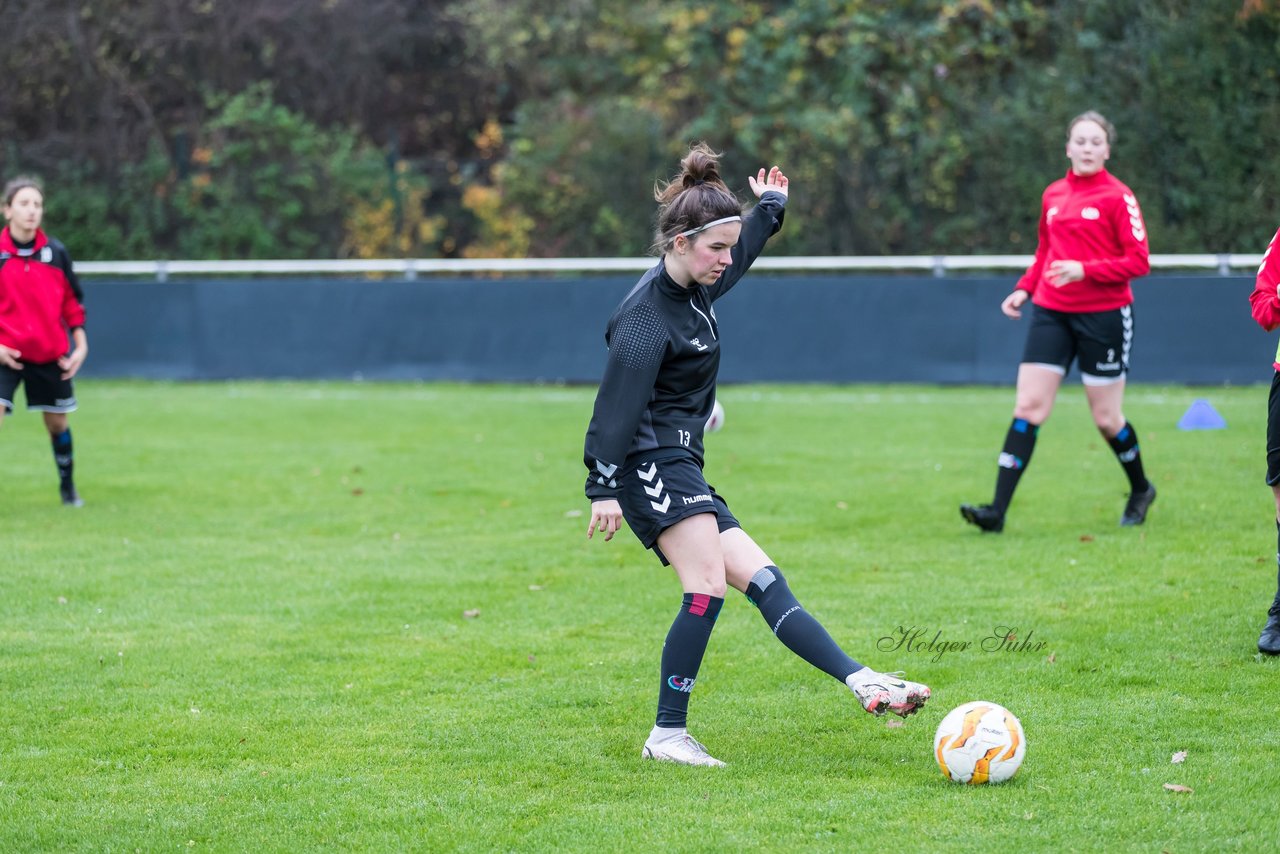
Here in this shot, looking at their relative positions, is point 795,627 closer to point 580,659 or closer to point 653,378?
point 653,378

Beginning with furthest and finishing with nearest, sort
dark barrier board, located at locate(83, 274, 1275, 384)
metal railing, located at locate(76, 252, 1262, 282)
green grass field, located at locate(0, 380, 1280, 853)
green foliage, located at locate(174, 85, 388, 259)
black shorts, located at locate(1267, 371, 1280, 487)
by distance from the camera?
green foliage, located at locate(174, 85, 388, 259) < metal railing, located at locate(76, 252, 1262, 282) < dark barrier board, located at locate(83, 274, 1275, 384) < black shorts, located at locate(1267, 371, 1280, 487) < green grass field, located at locate(0, 380, 1280, 853)

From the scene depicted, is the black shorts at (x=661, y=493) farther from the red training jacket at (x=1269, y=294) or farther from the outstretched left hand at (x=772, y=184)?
the red training jacket at (x=1269, y=294)

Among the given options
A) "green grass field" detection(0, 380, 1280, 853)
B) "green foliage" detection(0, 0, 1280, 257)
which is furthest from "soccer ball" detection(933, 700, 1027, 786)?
"green foliage" detection(0, 0, 1280, 257)

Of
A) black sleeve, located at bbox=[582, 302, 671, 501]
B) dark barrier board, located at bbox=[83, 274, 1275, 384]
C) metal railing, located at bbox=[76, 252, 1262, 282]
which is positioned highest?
Answer: black sleeve, located at bbox=[582, 302, 671, 501]

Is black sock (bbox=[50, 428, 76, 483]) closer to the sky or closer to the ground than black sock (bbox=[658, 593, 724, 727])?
closer to the ground

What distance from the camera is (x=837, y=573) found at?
7.62 m

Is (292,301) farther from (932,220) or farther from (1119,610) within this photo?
(1119,610)

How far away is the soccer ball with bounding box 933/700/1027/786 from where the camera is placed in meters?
4.49

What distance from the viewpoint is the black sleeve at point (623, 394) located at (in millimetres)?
4656

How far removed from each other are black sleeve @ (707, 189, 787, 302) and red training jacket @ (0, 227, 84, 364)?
5.73 meters

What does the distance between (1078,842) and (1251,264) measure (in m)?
12.9

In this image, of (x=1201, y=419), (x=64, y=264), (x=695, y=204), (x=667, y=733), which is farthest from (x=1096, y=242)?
(x=64, y=264)

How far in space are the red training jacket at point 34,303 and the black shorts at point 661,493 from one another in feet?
19.7

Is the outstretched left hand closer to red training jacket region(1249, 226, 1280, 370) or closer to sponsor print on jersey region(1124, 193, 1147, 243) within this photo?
red training jacket region(1249, 226, 1280, 370)
